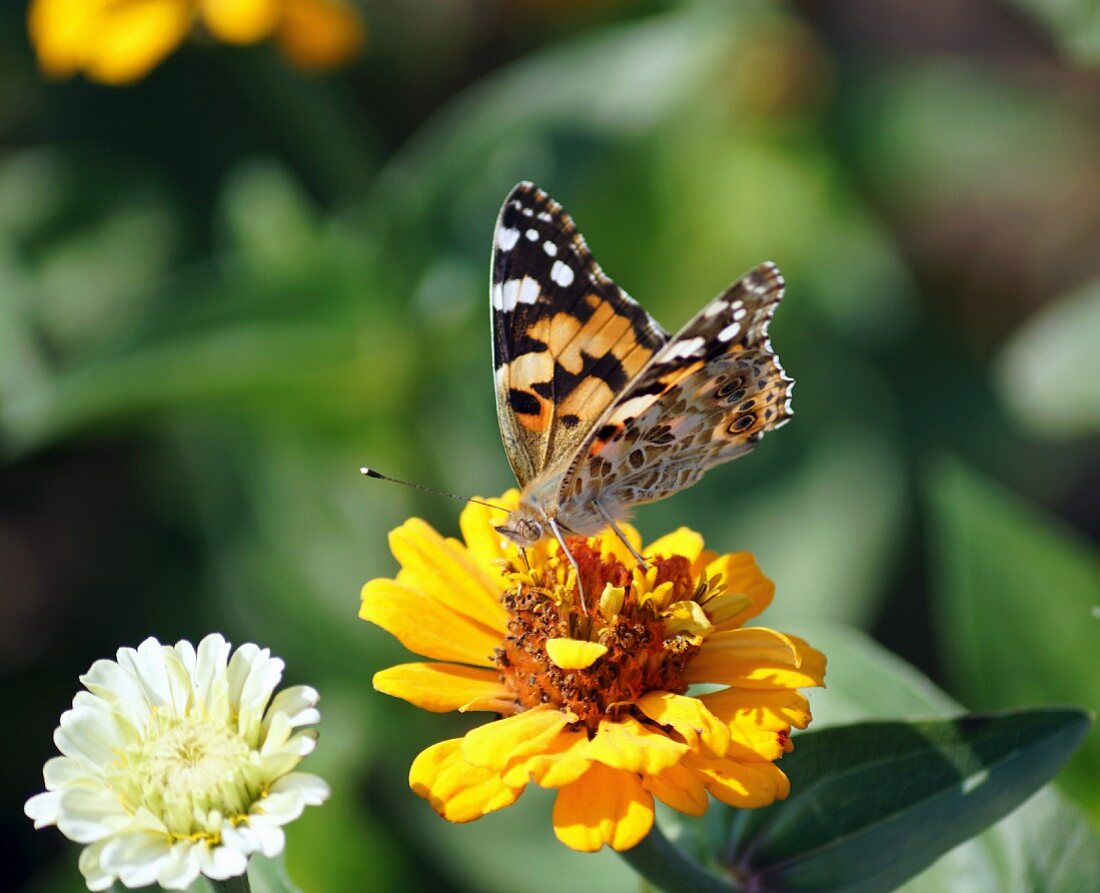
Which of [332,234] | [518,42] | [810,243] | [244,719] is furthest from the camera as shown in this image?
[518,42]

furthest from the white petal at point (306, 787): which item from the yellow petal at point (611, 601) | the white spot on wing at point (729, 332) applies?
the white spot on wing at point (729, 332)

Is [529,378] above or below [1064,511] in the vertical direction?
above

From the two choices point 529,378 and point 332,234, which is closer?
point 529,378

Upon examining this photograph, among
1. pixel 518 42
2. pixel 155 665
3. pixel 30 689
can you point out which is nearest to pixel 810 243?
pixel 518 42

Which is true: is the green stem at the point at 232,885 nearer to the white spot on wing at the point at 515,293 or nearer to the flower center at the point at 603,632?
the flower center at the point at 603,632

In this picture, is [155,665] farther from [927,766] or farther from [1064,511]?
[1064,511]

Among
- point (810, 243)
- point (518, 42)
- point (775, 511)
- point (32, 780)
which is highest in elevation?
point (518, 42)

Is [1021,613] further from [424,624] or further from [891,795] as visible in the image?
[424,624]
